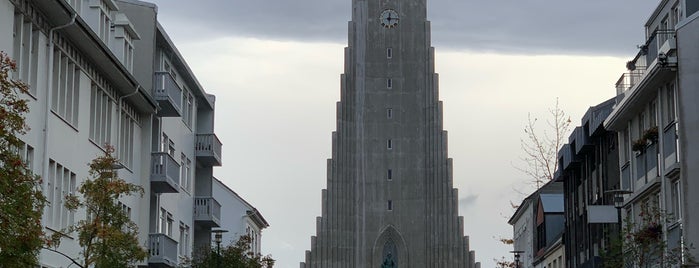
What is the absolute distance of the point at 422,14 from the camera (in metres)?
122

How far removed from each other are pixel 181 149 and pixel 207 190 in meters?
7.76

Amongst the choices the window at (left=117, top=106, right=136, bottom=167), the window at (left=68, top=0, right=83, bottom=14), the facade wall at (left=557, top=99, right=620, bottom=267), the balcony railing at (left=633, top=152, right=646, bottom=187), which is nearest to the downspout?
the window at (left=68, top=0, right=83, bottom=14)

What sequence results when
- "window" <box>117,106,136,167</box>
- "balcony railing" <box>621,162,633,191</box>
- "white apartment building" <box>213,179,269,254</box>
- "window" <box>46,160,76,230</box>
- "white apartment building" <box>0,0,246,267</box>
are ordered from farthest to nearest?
"white apartment building" <box>213,179,269,254</box> < "balcony railing" <box>621,162,633,191</box> < "window" <box>117,106,136,167</box> < "window" <box>46,160,76,230</box> < "white apartment building" <box>0,0,246,267</box>

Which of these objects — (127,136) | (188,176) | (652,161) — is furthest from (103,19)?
(652,161)

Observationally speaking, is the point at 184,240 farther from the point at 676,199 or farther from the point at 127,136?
the point at 676,199

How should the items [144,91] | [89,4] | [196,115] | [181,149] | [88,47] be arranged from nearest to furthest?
[88,47], [89,4], [144,91], [181,149], [196,115]

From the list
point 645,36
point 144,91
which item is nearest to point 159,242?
point 144,91

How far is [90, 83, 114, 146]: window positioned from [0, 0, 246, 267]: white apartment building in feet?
0.11

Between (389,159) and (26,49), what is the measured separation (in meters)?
87.5

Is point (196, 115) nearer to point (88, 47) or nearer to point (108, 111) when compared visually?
point (108, 111)

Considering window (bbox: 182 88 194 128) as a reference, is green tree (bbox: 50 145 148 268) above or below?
below

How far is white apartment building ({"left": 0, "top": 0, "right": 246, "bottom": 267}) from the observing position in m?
36.0

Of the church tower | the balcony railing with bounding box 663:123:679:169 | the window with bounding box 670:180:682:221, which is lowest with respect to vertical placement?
the window with bounding box 670:180:682:221

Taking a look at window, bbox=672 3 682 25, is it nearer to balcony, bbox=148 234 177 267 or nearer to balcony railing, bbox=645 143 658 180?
balcony railing, bbox=645 143 658 180
